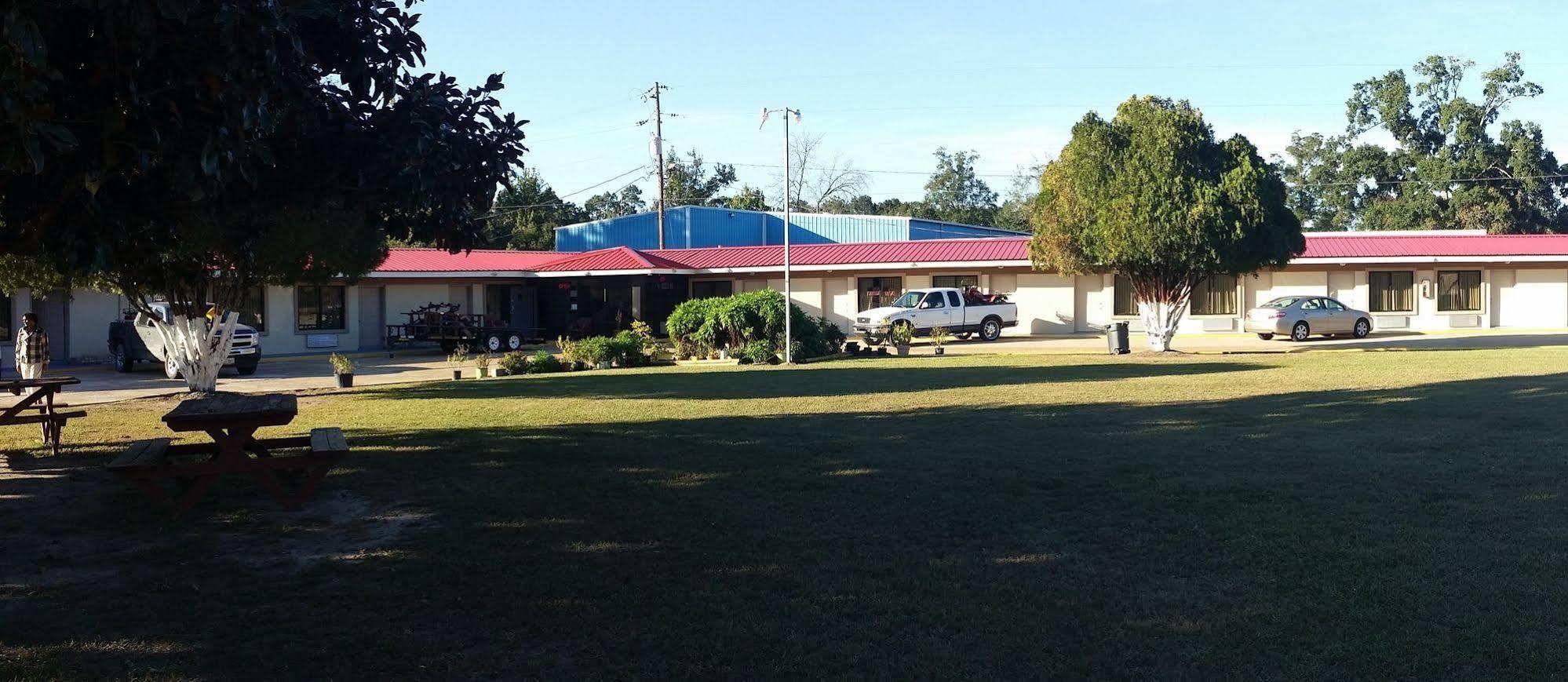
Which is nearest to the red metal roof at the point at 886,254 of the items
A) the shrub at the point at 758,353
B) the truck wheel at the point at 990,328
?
the truck wheel at the point at 990,328

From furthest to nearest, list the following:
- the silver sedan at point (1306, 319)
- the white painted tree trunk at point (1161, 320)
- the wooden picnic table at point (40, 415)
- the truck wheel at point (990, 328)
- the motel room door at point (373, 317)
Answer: the motel room door at point (373, 317) < the truck wheel at point (990, 328) < the silver sedan at point (1306, 319) < the white painted tree trunk at point (1161, 320) < the wooden picnic table at point (40, 415)

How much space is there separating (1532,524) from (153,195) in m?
8.73

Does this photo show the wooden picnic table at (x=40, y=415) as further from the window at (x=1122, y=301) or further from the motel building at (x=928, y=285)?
the window at (x=1122, y=301)

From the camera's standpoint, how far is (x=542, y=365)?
2492 centimetres

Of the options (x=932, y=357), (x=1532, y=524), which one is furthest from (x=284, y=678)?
(x=932, y=357)

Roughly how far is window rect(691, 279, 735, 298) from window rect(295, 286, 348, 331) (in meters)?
13.0

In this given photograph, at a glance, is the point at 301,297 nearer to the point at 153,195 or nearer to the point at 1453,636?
the point at 153,195

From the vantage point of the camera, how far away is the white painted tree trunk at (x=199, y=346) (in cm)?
1870

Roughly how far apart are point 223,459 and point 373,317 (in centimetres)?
3056

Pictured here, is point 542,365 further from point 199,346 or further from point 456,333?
point 456,333

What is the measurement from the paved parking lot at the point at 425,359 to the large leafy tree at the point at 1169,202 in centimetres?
306

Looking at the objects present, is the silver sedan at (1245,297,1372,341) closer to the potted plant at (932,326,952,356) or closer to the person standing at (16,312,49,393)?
the potted plant at (932,326,952,356)

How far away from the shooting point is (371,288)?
3744 cm

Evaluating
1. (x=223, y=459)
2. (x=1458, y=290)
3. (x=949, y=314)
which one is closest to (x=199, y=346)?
(x=223, y=459)
